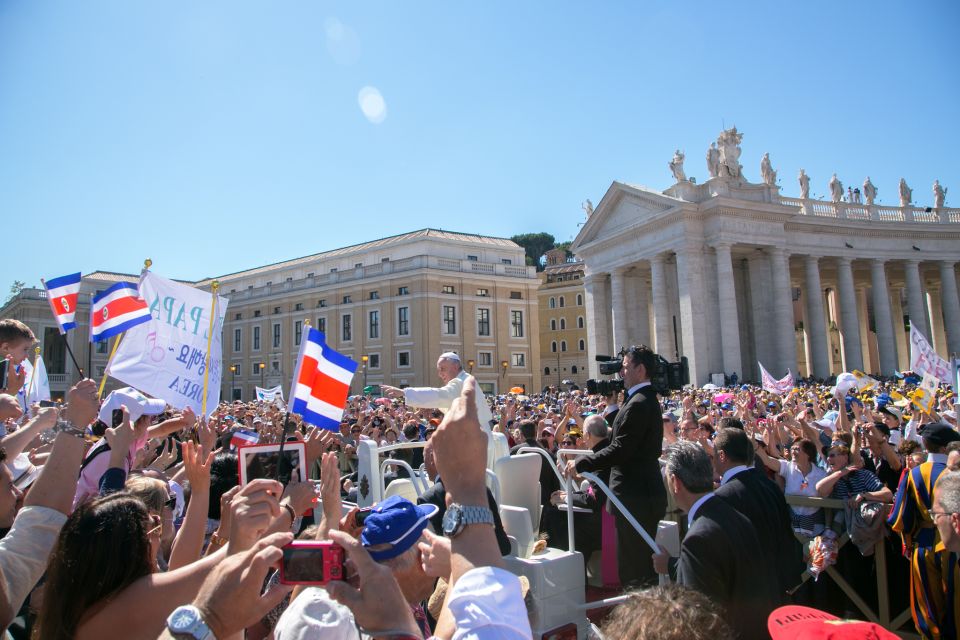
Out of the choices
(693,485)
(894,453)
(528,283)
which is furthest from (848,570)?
(528,283)

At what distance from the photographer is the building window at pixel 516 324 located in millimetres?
54312

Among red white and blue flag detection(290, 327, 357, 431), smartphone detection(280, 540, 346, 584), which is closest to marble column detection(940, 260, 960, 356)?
red white and blue flag detection(290, 327, 357, 431)

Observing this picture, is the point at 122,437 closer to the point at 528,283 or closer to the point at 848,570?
A: the point at 848,570

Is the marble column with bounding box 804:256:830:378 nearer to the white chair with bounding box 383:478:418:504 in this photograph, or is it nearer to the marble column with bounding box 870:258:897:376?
the marble column with bounding box 870:258:897:376

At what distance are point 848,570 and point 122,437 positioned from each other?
6228 millimetres

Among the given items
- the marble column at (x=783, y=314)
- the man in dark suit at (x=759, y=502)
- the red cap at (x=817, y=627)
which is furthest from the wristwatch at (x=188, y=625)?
the marble column at (x=783, y=314)

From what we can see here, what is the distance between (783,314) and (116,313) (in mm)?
35395

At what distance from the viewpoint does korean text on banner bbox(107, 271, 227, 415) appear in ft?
20.8

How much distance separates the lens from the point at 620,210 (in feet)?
129

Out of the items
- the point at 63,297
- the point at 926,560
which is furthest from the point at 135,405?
the point at 926,560

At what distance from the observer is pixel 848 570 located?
5.68 meters

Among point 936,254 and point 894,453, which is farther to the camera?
point 936,254

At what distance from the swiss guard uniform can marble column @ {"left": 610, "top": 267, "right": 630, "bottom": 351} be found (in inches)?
1362

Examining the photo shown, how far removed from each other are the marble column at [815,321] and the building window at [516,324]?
943 inches
